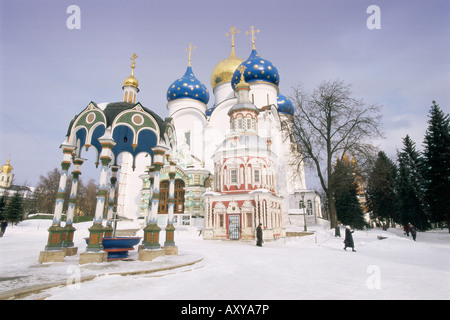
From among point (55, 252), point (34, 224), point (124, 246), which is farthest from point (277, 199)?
point (34, 224)

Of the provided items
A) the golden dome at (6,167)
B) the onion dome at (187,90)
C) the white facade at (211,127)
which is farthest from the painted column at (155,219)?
the golden dome at (6,167)

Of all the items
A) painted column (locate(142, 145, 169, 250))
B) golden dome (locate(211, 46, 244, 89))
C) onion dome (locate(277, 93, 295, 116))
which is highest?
golden dome (locate(211, 46, 244, 89))

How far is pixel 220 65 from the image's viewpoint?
34281mm

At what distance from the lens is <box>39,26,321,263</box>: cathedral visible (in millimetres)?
8672

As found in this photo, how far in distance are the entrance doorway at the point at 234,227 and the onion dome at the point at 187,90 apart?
18.4 meters

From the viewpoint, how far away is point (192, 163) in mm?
25406

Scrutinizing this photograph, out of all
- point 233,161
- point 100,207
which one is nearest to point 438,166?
point 233,161

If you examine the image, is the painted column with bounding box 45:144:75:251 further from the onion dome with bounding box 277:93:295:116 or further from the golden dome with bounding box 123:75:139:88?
the onion dome with bounding box 277:93:295:116

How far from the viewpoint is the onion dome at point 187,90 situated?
104ft

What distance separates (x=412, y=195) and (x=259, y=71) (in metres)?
20.5

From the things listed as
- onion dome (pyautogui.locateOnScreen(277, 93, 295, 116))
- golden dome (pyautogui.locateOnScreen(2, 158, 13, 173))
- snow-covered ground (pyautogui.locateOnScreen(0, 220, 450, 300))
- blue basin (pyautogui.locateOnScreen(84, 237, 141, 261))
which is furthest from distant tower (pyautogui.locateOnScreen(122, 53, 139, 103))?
golden dome (pyautogui.locateOnScreen(2, 158, 13, 173))

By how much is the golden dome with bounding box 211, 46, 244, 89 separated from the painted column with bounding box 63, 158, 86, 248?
87.2ft

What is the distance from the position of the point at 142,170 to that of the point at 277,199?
16386mm

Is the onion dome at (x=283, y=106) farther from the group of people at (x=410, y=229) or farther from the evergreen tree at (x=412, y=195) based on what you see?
the group of people at (x=410, y=229)
